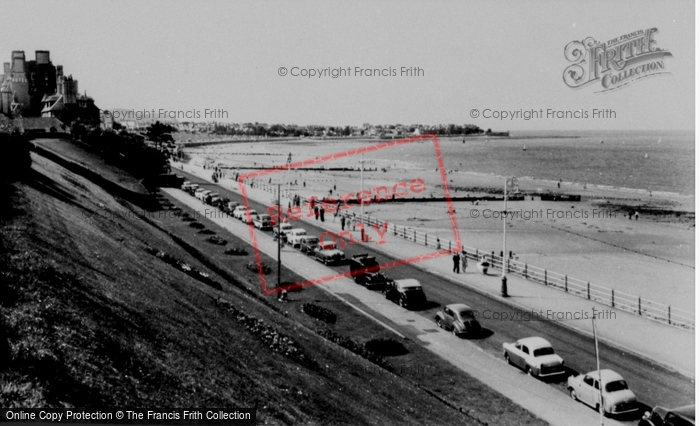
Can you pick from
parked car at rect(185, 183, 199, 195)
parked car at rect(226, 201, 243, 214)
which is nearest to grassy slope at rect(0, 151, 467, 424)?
parked car at rect(226, 201, 243, 214)

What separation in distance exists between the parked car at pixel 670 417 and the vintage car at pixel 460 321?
8004 millimetres

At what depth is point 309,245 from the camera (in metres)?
39.0

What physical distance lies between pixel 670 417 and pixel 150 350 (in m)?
12.7

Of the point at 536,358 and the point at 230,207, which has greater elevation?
the point at 230,207

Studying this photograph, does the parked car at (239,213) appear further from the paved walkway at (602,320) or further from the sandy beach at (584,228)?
the paved walkway at (602,320)

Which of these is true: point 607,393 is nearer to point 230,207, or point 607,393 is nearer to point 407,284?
point 407,284

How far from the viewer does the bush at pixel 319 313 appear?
24484mm

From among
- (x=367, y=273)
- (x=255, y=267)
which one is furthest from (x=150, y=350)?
(x=255, y=267)

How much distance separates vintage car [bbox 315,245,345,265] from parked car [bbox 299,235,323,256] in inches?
57.8

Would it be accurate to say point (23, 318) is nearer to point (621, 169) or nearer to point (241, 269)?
point (241, 269)

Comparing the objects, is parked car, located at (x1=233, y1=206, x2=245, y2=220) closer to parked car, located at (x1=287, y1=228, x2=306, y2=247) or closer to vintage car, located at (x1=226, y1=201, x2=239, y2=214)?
vintage car, located at (x1=226, y1=201, x2=239, y2=214)

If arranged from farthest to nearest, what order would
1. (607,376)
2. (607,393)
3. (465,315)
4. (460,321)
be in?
(465,315), (460,321), (607,376), (607,393)

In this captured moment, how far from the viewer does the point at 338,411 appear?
13227mm

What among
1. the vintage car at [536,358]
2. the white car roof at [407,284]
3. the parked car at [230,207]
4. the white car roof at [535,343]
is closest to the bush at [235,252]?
the white car roof at [407,284]
